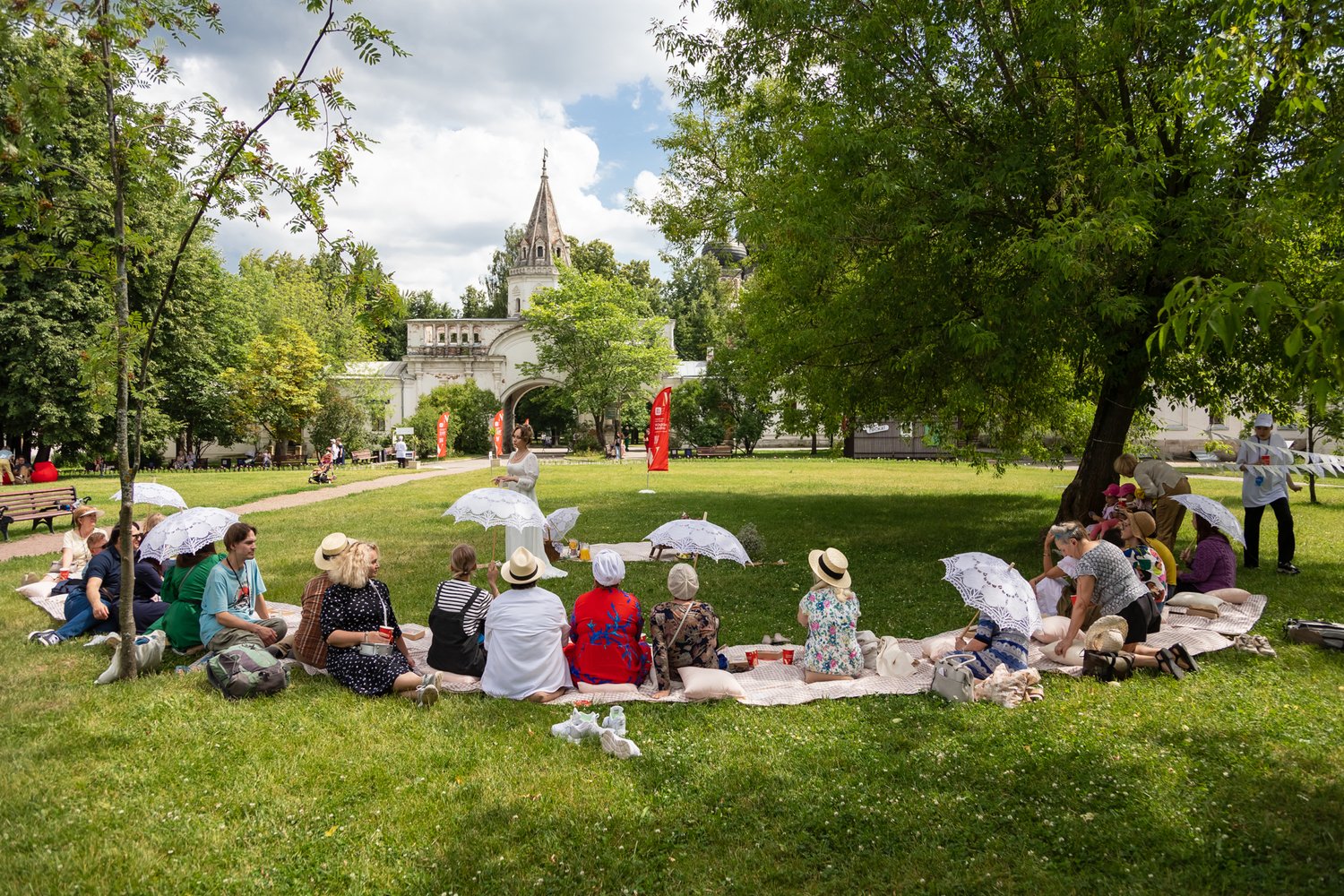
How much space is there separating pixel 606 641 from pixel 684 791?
1877 mm

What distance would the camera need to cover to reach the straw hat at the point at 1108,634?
22.2 feet

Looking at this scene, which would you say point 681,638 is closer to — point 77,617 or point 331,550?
point 331,550

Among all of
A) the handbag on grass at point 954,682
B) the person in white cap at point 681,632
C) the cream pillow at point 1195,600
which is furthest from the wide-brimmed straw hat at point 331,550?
the cream pillow at point 1195,600

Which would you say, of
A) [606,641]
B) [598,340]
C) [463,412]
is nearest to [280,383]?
[463,412]

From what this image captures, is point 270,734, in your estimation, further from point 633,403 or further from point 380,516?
point 633,403

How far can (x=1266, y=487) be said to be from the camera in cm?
1062

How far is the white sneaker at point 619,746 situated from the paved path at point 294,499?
11.5 m

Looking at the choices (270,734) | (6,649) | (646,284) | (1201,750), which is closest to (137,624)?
(6,649)

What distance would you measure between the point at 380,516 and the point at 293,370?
80.2 ft

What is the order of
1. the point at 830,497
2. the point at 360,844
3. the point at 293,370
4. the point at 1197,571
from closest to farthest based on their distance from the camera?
the point at 360,844 → the point at 1197,571 → the point at 830,497 → the point at 293,370

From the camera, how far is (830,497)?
21375 mm

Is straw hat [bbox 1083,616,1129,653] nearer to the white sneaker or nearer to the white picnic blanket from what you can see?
the white picnic blanket

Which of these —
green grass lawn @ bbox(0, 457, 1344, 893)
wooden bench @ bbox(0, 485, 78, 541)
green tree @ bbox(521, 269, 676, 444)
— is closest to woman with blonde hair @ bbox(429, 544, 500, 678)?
green grass lawn @ bbox(0, 457, 1344, 893)

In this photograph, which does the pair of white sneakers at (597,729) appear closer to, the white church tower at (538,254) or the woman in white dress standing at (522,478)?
the woman in white dress standing at (522,478)
